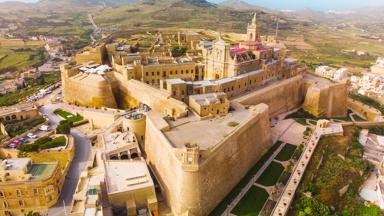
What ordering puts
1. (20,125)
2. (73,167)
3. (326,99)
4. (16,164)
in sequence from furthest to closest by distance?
(326,99) < (20,125) < (73,167) < (16,164)

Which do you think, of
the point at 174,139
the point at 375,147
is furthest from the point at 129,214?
the point at 375,147

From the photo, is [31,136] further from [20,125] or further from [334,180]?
[334,180]

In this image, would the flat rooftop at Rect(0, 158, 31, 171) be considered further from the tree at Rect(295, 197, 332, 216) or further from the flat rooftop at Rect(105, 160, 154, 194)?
the tree at Rect(295, 197, 332, 216)

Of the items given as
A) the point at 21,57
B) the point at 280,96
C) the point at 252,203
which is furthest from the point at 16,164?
the point at 21,57

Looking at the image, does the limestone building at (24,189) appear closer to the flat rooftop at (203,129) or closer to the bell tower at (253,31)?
the flat rooftop at (203,129)

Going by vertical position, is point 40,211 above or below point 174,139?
below

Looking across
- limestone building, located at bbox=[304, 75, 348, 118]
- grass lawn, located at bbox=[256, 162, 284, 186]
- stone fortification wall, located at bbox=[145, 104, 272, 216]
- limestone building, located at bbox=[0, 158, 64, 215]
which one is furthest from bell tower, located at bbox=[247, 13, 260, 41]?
limestone building, located at bbox=[0, 158, 64, 215]

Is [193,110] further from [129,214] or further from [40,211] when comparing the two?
[40,211]
